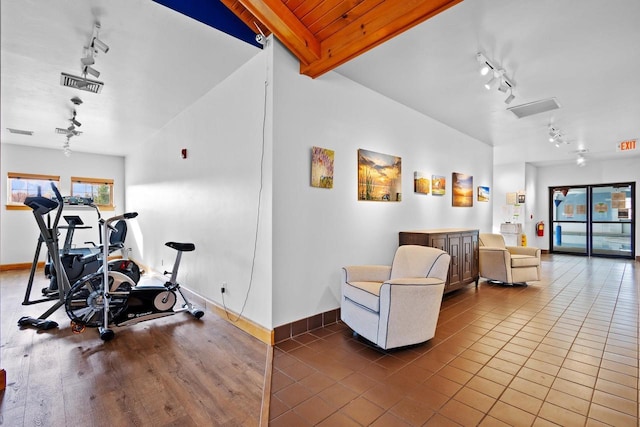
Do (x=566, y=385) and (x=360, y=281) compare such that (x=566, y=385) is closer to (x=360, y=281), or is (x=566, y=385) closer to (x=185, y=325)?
(x=360, y=281)

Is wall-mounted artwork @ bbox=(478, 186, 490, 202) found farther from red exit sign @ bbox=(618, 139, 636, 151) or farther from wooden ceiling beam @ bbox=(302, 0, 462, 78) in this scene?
wooden ceiling beam @ bbox=(302, 0, 462, 78)

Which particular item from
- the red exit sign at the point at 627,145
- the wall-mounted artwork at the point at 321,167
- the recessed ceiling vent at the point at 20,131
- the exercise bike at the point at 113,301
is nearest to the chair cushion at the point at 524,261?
the red exit sign at the point at 627,145

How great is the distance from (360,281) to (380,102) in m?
2.54

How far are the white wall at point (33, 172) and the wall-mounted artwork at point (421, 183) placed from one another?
7.28m

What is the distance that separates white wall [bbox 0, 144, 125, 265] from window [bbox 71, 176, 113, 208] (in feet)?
0.41

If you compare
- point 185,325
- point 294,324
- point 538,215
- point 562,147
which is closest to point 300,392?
point 294,324

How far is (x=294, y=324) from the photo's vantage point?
3162 mm

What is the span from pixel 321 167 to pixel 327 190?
0.93ft

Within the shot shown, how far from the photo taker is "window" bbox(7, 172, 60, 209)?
7102 mm

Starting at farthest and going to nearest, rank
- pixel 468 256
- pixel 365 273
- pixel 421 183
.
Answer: pixel 468 256 < pixel 421 183 < pixel 365 273

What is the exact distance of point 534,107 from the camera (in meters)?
4.65

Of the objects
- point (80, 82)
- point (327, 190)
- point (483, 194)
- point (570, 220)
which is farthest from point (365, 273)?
point (570, 220)

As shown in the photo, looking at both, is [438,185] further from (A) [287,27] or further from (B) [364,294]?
(A) [287,27]

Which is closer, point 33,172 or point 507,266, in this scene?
point 507,266
